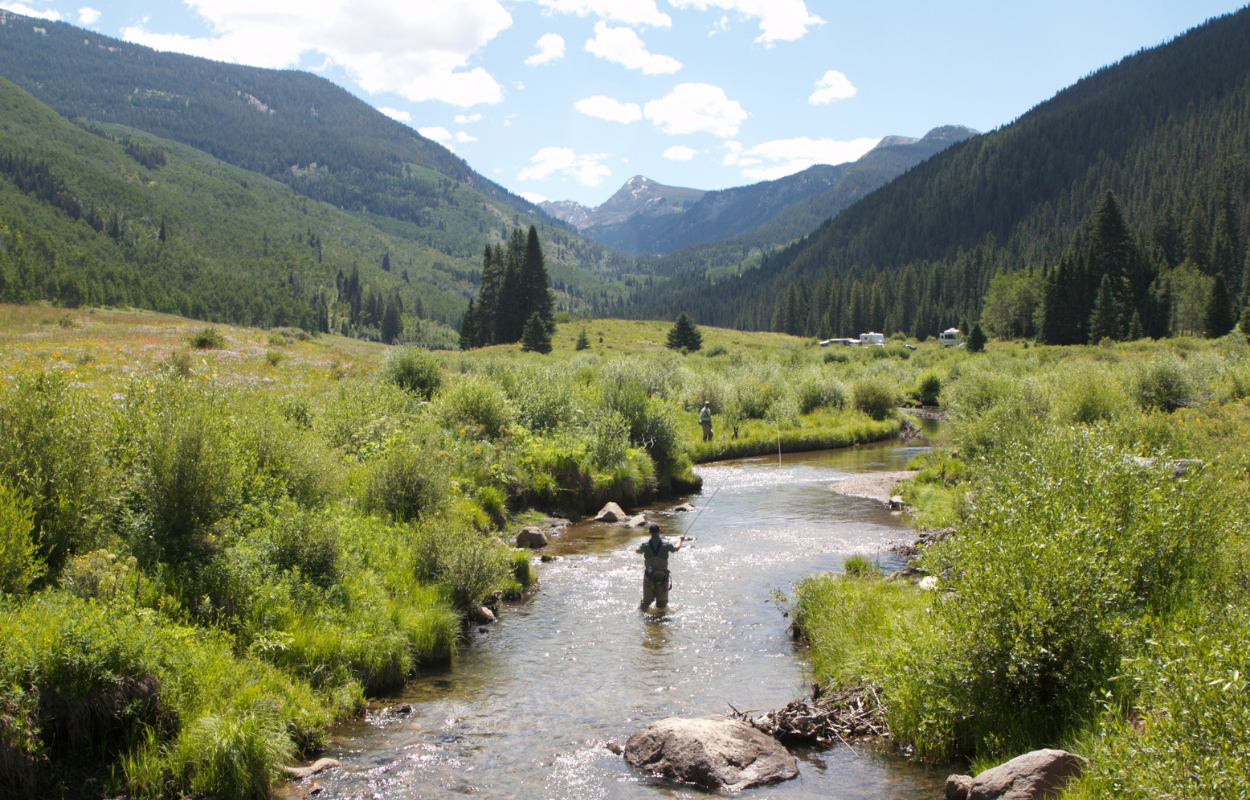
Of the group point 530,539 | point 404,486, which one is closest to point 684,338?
point 530,539

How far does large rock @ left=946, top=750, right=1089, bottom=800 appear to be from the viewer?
6.32 meters

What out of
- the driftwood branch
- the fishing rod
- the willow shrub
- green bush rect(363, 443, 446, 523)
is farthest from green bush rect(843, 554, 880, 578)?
green bush rect(363, 443, 446, 523)

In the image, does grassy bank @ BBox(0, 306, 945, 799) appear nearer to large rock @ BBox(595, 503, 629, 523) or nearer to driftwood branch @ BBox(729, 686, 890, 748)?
large rock @ BBox(595, 503, 629, 523)

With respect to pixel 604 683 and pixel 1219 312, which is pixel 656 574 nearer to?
pixel 604 683

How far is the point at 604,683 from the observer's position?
1111cm

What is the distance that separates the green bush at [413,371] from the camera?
29.1 meters

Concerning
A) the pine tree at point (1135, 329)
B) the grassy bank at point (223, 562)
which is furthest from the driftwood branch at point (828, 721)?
the pine tree at point (1135, 329)

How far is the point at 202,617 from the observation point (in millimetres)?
10211

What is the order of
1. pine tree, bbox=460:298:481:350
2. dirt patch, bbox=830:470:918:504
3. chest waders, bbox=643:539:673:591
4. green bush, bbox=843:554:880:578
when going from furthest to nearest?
pine tree, bbox=460:298:481:350, dirt patch, bbox=830:470:918:504, green bush, bbox=843:554:880:578, chest waders, bbox=643:539:673:591

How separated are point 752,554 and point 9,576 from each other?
14.8 meters

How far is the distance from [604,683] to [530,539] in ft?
26.6

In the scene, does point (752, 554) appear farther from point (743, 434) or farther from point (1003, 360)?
point (1003, 360)

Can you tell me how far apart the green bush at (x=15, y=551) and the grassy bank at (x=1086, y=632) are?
10895 millimetres

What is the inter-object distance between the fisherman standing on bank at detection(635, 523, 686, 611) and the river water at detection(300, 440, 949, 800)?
0.30m
